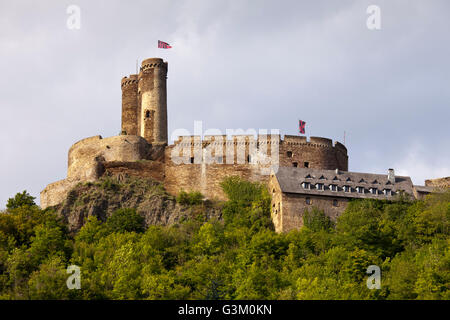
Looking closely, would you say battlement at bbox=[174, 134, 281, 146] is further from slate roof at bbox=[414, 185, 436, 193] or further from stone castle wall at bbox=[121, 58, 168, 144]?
slate roof at bbox=[414, 185, 436, 193]

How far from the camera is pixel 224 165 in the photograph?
284 feet

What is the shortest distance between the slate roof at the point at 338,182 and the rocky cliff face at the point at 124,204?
6583mm

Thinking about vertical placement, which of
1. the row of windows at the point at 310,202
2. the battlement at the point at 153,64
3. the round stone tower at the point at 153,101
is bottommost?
the row of windows at the point at 310,202

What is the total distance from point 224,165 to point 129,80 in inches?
598

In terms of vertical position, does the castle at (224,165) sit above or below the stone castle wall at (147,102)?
below

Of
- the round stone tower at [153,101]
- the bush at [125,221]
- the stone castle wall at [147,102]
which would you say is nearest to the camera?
the bush at [125,221]

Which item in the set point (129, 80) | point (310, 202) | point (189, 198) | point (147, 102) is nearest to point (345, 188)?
point (310, 202)

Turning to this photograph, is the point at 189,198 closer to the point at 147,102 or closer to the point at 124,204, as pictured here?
the point at 124,204

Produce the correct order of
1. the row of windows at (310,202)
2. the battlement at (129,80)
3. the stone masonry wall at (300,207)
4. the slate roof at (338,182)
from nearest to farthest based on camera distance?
the stone masonry wall at (300,207)
the row of windows at (310,202)
the slate roof at (338,182)
the battlement at (129,80)

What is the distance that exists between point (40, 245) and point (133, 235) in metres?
7.41

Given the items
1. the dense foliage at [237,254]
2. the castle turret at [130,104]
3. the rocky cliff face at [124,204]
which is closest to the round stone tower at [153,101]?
the castle turret at [130,104]

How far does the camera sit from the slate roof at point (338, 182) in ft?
266

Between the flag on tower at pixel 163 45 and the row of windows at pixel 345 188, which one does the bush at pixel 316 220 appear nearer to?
the row of windows at pixel 345 188
